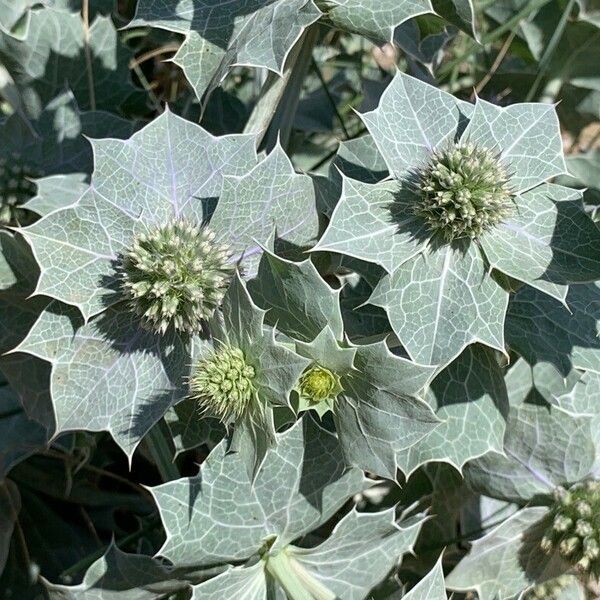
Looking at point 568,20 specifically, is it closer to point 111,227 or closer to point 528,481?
point 528,481

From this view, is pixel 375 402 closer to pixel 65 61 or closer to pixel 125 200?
pixel 125 200

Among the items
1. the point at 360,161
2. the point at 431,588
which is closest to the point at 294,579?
the point at 431,588

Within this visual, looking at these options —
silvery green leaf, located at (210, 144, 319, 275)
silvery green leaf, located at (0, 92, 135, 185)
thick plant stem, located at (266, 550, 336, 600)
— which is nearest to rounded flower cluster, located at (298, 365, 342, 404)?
silvery green leaf, located at (210, 144, 319, 275)

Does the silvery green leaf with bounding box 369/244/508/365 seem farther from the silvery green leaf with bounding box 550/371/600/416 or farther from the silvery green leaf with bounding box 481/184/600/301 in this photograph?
the silvery green leaf with bounding box 550/371/600/416

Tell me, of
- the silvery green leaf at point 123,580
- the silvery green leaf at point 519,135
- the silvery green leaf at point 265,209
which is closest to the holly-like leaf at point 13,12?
the silvery green leaf at point 265,209

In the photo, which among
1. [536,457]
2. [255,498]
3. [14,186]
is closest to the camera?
[255,498]

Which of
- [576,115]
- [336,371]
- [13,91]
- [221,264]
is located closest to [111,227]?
[221,264]

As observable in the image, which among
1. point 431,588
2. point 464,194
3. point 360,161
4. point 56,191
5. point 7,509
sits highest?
point 464,194

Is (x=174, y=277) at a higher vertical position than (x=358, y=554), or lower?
higher
